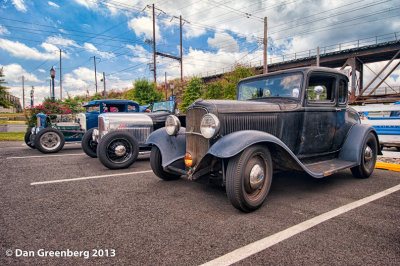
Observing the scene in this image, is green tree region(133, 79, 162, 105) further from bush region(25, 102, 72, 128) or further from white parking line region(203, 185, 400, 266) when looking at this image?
white parking line region(203, 185, 400, 266)

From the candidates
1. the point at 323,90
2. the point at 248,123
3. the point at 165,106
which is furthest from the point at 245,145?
the point at 165,106

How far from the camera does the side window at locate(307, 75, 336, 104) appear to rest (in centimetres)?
357

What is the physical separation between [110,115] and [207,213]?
4.44 metres

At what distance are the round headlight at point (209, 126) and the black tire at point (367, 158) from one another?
290 centimetres

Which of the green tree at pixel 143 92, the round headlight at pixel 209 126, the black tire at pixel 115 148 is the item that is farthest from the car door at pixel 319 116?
the green tree at pixel 143 92

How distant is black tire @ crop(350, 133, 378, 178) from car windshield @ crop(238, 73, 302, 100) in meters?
1.71

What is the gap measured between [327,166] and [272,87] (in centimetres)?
150

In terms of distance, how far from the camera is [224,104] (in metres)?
2.90

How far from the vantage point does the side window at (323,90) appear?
3.57 meters

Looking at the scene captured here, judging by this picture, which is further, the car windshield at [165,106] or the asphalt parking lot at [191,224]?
the car windshield at [165,106]

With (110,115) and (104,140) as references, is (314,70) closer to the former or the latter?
(104,140)

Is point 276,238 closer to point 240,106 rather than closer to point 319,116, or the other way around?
point 240,106

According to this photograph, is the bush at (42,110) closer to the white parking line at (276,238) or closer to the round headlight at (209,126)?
the round headlight at (209,126)

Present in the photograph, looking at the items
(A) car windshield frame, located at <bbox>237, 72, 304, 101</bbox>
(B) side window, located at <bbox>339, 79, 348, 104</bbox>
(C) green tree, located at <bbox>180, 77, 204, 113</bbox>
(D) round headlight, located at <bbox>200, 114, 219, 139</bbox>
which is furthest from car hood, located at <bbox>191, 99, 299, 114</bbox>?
(C) green tree, located at <bbox>180, 77, 204, 113</bbox>
